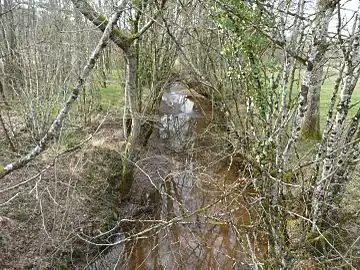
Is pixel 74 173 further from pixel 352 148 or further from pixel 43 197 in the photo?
pixel 352 148

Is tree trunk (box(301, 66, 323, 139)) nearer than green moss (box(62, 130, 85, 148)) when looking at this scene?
No

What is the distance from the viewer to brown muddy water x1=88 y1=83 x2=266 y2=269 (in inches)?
231

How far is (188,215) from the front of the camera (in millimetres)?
4281

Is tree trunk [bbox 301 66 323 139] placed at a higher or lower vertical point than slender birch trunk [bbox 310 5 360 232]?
lower

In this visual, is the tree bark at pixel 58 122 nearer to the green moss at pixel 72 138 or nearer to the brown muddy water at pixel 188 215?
the brown muddy water at pixel 188 215

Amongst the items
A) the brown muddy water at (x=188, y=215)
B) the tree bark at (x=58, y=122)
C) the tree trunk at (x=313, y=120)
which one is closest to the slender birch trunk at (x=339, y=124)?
the brown muddy water at (x=188, y=215)

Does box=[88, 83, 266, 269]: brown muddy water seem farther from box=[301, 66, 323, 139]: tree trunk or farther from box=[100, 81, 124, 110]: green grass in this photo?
box=[301, 66, 323, 139]: tree trunk

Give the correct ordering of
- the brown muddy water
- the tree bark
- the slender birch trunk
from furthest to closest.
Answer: the brown muddy water, the slender birch trunk, the tree bark

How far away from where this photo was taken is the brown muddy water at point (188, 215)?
5.88 m

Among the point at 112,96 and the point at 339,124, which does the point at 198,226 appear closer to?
the point at 339,124

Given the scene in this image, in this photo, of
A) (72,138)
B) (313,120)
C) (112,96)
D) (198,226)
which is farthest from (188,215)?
(112,96)

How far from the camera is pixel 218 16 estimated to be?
4.72m

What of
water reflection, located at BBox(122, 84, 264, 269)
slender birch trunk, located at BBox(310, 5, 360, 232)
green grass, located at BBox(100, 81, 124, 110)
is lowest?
water reflection, located at BBox(122, 84, 264, 269)

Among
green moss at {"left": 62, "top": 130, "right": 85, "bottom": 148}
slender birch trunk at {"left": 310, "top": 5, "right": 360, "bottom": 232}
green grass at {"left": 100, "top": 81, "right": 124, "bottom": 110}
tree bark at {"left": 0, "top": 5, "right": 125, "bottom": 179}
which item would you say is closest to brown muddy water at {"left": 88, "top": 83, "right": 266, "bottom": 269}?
slender birch trunk at {"left": 310, "top": 5, "right": 360, "bottom": 232}
